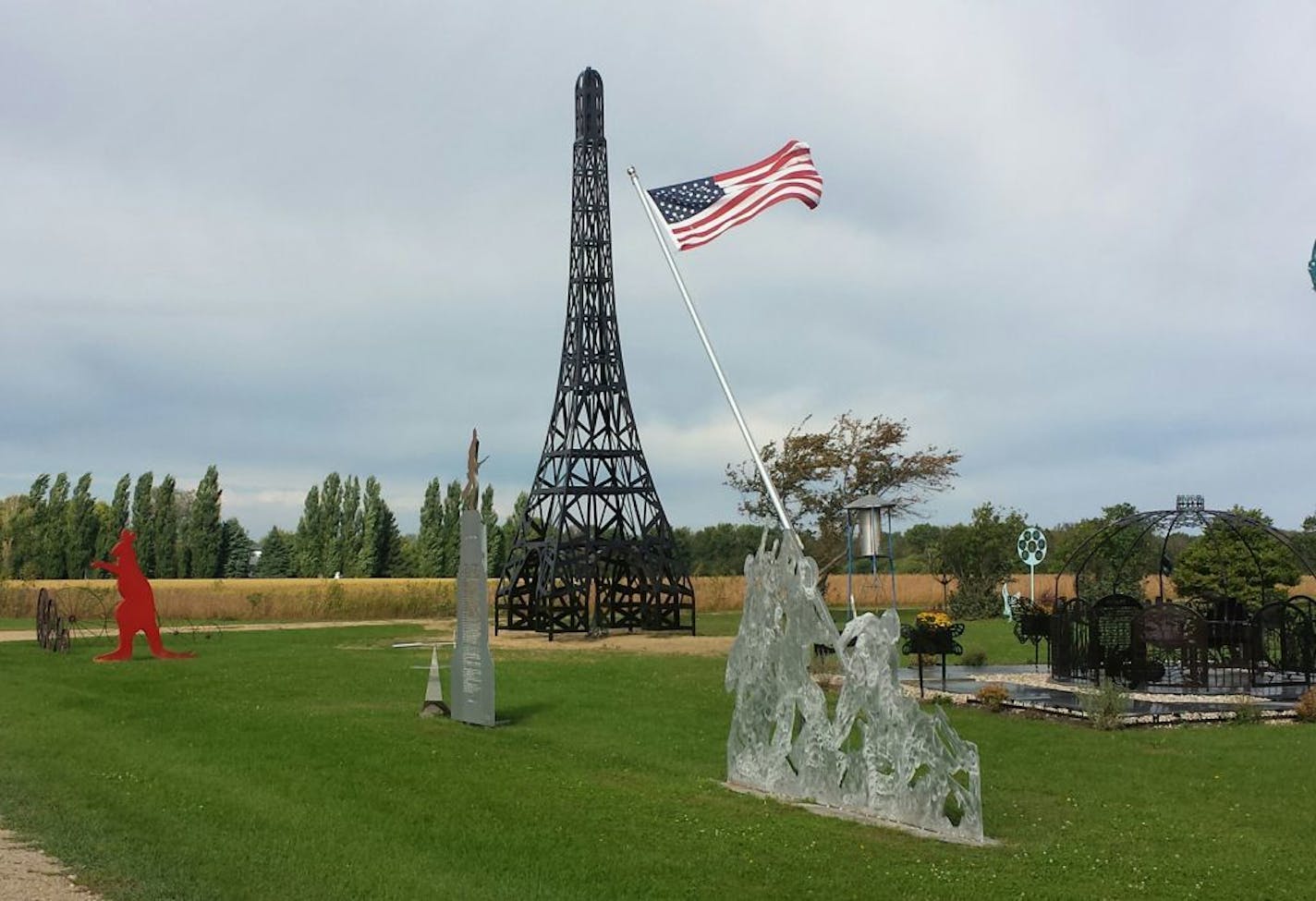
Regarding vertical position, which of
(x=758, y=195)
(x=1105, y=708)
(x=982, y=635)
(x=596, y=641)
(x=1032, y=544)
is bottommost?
(x=596, y=641)

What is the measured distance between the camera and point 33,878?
7.99m

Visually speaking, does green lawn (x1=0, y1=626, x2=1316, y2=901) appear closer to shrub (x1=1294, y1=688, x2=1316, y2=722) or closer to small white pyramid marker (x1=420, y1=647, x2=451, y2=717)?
small white pyramid marker (x1=420, y1=647, x2=451, y2=717)

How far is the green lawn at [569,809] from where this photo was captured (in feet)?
26.0

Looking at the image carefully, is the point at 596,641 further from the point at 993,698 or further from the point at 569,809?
the point at 569,809

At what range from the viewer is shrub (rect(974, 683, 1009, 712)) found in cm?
1609

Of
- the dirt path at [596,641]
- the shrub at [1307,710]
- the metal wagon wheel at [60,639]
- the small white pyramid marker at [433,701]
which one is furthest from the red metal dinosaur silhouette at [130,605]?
the shrub at [1307,710]

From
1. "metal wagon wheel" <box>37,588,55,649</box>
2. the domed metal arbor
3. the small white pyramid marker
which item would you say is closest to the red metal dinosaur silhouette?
"metal wagon wheel" <box>37,588,55,649</box>

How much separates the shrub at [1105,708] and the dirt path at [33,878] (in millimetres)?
11245

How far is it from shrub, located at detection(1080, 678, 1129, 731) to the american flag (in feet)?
28.0

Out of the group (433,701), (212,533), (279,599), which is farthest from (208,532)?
(433,701)

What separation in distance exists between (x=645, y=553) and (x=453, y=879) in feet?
88.2

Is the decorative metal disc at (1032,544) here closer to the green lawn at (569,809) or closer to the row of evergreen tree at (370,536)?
the green lawn at (569,809)

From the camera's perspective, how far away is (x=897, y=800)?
9.71 metres

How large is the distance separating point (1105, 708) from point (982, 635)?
61.2 ft
